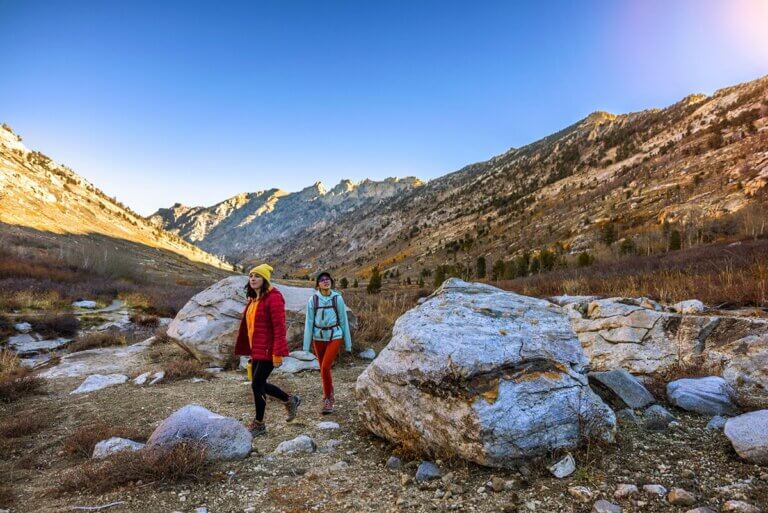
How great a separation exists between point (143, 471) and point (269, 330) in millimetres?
2137

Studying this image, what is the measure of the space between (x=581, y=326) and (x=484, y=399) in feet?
20.1

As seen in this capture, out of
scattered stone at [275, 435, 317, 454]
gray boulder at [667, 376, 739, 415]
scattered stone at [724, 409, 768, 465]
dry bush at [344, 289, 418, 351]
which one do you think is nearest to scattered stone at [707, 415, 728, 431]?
gray boulder at [667, 376, 739, 415]

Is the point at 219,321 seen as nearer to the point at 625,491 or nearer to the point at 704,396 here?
the point at 625,491

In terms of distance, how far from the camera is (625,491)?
312cm

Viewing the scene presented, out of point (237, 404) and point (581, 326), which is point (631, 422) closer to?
point (581, 326)

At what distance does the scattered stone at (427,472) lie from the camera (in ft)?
12.2

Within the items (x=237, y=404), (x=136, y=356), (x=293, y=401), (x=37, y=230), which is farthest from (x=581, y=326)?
(x=37, y=230)

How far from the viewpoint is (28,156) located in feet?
172

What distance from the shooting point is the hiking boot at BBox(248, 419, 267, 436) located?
5.11m

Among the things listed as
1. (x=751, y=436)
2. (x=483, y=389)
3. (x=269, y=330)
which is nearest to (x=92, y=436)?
(x=269, y=330)

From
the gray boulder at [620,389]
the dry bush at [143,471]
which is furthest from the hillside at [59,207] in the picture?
the gray boulder at [620,389]

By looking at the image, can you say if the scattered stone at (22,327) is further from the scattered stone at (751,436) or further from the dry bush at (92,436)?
the scattered stone at (751,436)

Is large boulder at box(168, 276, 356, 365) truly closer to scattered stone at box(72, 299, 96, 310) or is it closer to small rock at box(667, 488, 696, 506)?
small rock at box(667, 488, 696, 506)

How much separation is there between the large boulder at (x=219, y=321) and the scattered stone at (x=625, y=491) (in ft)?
27.2
